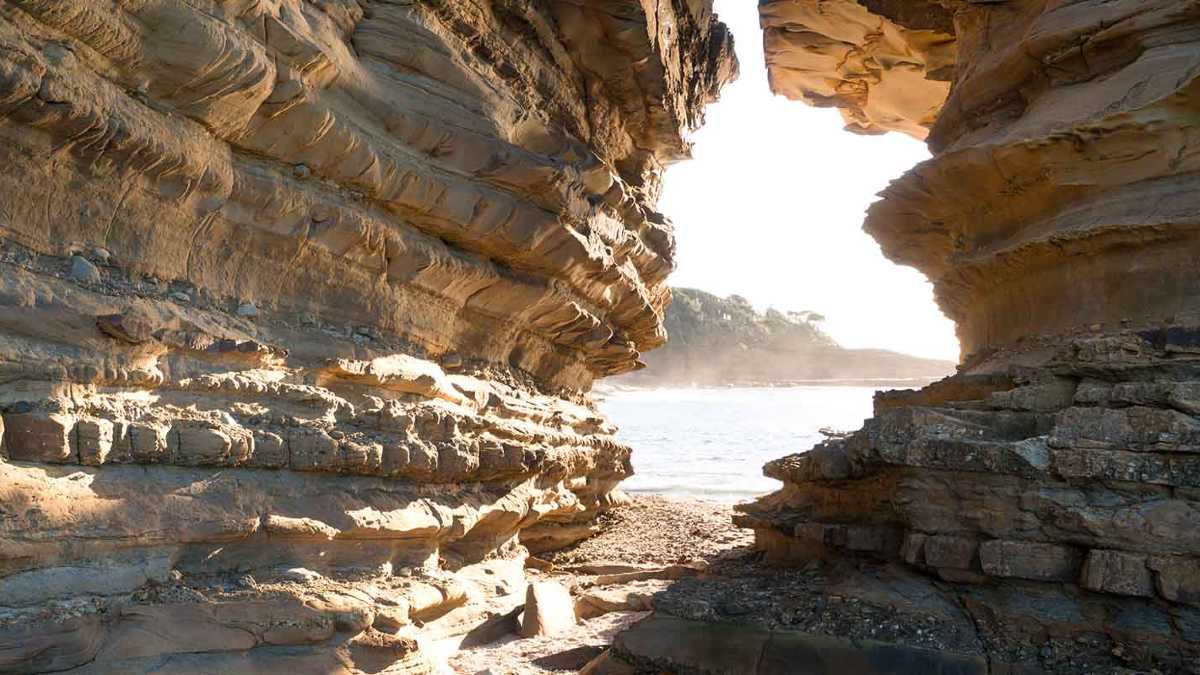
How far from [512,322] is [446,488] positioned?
222 centimetres

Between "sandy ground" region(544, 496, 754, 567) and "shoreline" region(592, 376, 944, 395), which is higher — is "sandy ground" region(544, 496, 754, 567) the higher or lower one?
the lower one

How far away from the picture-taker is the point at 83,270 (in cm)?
427

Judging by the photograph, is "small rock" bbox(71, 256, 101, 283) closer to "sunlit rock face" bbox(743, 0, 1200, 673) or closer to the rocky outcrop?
"sunlit rock face" bbox(743, 0, 1200, 673)

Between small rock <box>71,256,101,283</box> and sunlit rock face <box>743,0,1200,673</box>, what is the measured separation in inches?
185

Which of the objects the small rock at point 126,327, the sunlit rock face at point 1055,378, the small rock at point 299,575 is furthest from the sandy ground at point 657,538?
the small rock at point 126,327

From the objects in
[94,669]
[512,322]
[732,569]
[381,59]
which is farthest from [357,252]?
[732,569]

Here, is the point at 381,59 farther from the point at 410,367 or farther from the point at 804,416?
the point at 804,416

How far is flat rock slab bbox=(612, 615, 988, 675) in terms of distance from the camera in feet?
16.1

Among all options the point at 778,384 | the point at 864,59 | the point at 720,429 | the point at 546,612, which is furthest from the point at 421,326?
the point at 778,384

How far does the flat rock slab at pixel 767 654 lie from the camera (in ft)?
16.1

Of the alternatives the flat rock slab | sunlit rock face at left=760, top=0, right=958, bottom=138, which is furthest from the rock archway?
sunlit rock face at left=760, top=0, right=958, bottom=138

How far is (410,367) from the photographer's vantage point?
20.6 feet

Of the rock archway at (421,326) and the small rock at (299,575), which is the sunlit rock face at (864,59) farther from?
the small rock at (299,575)

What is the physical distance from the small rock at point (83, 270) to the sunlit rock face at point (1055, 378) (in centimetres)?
471
